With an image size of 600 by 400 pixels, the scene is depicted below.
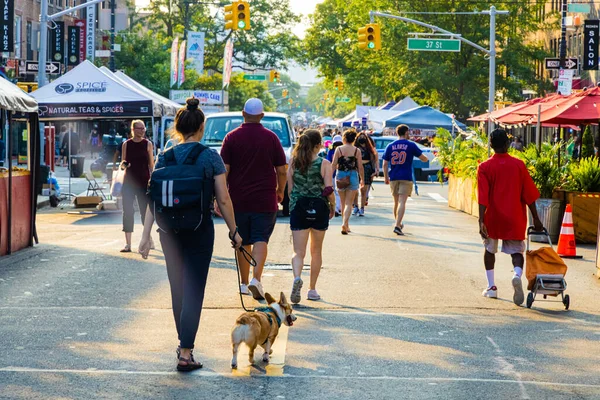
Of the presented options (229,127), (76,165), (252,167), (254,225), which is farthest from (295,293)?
(76,165)

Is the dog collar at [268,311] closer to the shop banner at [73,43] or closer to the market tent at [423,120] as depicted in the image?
the market tent at [423,120]

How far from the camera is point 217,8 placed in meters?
85.0

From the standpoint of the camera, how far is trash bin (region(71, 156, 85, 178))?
3659 centimetres

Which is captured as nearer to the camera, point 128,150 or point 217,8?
point 128,150

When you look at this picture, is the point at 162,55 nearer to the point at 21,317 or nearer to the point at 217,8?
the point at 217,8

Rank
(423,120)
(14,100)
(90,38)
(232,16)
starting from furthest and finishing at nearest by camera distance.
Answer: (90,38), (423,120), (232,16), (14,100)

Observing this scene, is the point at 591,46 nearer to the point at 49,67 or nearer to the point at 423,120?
the point at 423,120

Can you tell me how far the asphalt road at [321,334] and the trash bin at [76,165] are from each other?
71.3 feet

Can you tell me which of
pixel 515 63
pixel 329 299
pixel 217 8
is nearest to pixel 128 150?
pixel 329 299

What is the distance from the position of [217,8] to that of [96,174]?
5583 centimetres

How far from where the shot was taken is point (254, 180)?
402 inches

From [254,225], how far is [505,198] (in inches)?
97.7

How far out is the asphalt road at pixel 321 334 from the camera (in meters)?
6.97

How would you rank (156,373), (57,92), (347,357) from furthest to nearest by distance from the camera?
(57,92), (347,357), (156,373)
